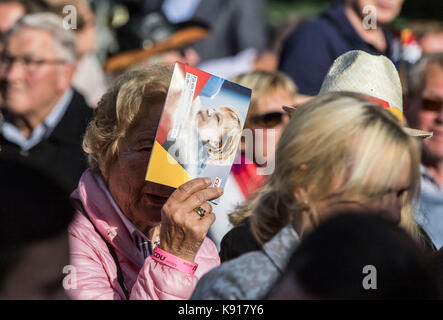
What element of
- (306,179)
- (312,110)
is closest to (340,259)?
(306,179)

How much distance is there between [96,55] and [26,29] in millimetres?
2214

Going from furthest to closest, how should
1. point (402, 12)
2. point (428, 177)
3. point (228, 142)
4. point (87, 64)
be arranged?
point (402, 12)
point (87, 64)
point (428, 177)
point (228, 142)

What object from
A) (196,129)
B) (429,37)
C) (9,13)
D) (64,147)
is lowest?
(64,147)

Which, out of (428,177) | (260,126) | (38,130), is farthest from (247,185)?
(38,130)

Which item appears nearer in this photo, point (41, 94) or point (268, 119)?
point (268, 119)

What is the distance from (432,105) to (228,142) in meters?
2.22

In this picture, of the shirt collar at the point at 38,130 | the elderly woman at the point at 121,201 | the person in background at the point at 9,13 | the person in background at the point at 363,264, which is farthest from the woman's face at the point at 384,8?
the person in background at the point at 363,264

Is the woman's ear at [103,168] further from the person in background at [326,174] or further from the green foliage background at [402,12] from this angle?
the green foliage background at [402,12]

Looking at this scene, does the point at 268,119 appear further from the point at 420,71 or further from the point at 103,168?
the point at 103,168

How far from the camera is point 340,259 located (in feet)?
4.47

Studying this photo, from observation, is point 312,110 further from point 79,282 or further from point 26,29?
point 26,29

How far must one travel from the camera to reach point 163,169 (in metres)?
1.98

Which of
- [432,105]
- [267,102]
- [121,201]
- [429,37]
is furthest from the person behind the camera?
[429,37]

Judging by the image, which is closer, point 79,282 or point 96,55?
point 79,282
